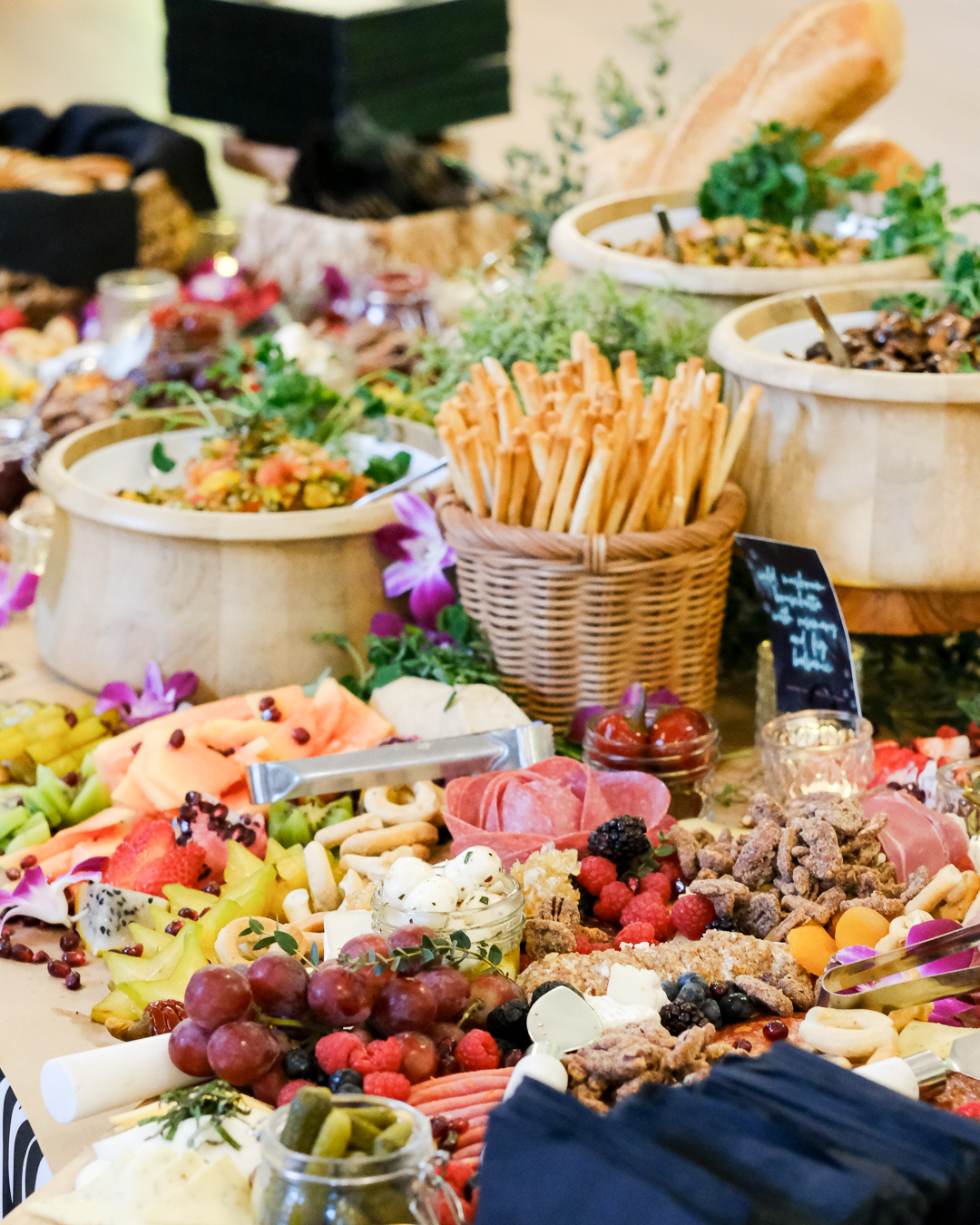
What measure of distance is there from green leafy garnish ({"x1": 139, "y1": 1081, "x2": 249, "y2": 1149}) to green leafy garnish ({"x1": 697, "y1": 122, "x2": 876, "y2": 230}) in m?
1.68

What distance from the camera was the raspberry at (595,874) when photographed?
49.8 inches

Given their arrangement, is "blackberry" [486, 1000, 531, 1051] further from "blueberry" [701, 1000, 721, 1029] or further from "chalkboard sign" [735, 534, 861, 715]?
"chalkboard sign" [735, 534, 861, 715]

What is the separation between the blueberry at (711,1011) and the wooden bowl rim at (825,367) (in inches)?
27.9

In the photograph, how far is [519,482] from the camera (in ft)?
4.99

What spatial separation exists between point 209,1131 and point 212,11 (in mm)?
3531

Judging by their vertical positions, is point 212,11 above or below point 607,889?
above

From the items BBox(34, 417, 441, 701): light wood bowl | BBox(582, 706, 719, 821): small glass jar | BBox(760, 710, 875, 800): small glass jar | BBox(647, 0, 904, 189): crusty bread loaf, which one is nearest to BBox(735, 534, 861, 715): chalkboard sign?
BBox(760, 710, 875, 800): small glass jar

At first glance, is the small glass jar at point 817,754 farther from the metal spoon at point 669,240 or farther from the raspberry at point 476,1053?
the metal spoon at point 669,240

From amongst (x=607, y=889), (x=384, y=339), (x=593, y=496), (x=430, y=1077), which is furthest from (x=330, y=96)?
(x=430, y=1077)

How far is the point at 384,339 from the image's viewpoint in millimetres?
2537

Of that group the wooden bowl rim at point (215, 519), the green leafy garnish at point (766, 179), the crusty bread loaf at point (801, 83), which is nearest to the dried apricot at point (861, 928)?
the wooden bowl rim at point (215, 519)

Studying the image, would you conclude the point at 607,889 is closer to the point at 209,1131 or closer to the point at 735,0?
the point at 209,1131

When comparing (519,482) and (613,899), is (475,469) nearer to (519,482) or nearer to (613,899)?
(519,482)

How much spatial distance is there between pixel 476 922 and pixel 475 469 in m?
0.60
